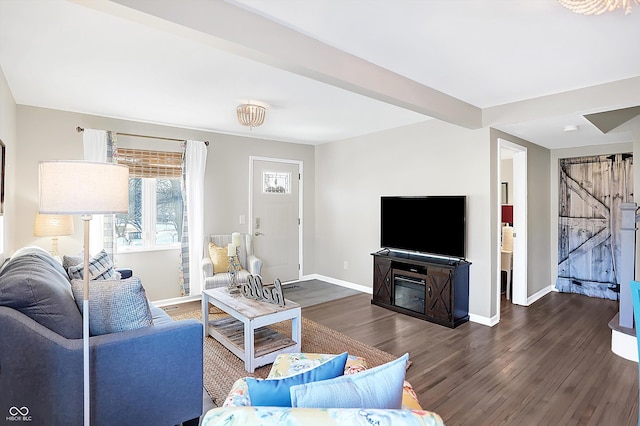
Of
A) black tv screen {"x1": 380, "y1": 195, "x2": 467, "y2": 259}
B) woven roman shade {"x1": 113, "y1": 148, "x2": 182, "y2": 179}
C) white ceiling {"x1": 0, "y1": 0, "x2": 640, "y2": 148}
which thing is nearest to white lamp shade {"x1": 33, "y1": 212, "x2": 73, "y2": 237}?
woven roman shade {"x1": 113, "y1": 148, "x2": 182, "y2": 179}

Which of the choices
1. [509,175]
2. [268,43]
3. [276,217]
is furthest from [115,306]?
[509,175]

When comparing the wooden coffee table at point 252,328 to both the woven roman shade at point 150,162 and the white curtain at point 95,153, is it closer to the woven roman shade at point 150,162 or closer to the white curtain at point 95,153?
the white curtain at point 95,153

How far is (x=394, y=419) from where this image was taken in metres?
0.90

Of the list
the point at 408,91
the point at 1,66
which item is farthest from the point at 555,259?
the point at 1,66

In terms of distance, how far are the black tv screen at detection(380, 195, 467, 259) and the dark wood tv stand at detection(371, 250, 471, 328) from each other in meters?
0.14

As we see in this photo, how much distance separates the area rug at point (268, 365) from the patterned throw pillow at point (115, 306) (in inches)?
34.1

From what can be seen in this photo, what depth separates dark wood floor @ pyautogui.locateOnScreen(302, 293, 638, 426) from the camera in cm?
227

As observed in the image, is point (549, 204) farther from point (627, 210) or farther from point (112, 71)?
point (112, 71)

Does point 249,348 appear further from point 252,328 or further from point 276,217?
point 276,217

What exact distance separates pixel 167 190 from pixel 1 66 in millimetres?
2190

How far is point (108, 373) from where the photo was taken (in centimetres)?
176

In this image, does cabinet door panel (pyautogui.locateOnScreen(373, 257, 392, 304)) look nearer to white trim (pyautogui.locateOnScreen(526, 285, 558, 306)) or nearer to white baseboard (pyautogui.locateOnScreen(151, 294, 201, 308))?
white trim (pyautogui.locateOnScreen(526, 285, 558, 306))

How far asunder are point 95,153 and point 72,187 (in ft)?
9.59

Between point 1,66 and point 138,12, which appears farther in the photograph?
point 1,66
